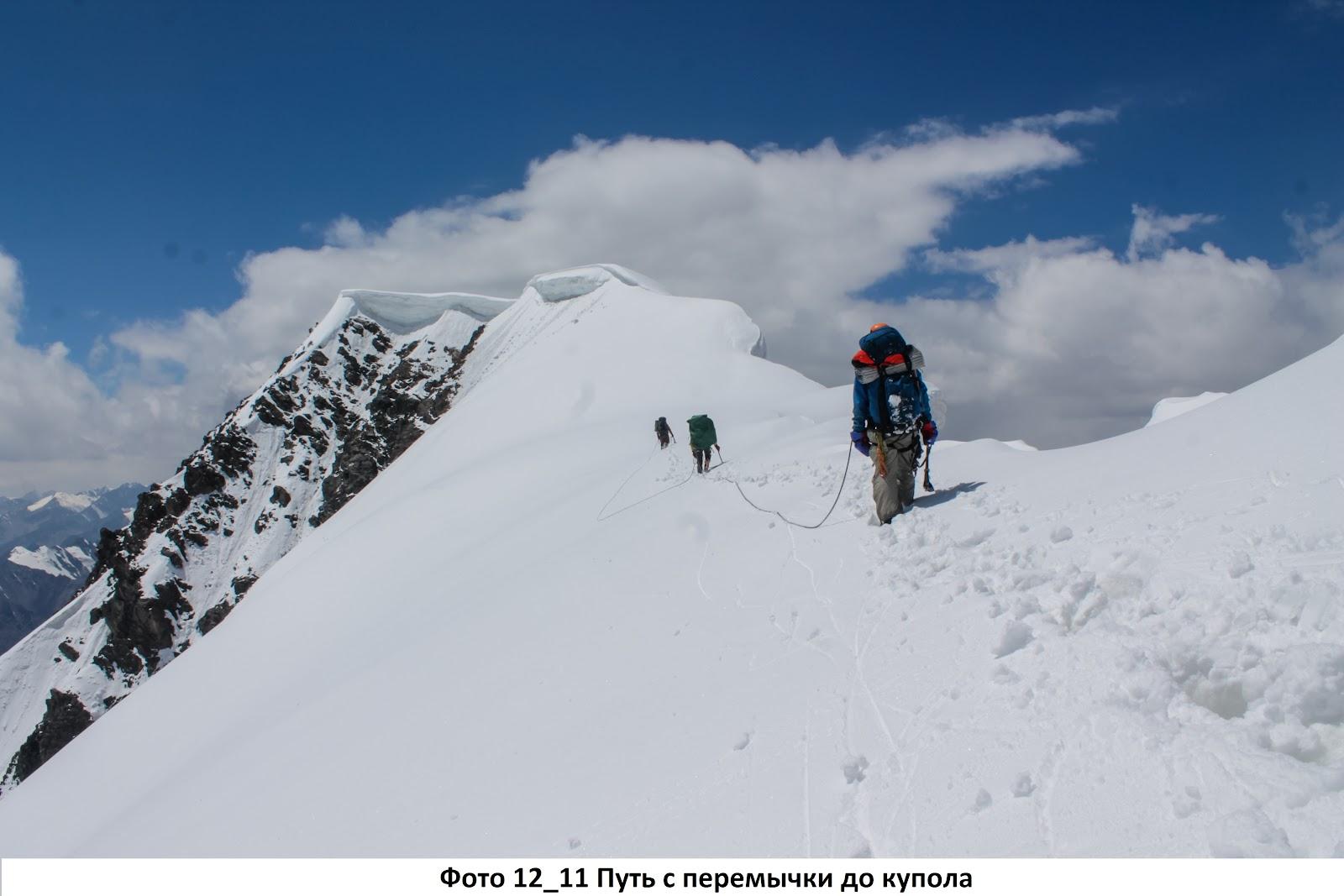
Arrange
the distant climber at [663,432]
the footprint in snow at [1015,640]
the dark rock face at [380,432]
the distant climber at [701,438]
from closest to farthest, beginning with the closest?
the footprint in snow at [1015,640] → the distant climber at [701,438] → the distant climber at [663,432] → the dark rock face at [380,432]

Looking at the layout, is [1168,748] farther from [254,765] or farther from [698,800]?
[254,765]

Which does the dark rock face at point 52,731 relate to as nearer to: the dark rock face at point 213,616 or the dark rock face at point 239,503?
the dark rock face at point 239,503

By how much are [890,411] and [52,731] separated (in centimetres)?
13228

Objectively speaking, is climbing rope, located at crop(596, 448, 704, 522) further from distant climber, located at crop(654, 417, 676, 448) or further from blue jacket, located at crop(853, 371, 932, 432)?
blue jacket, located at crop(853, 371, 932, 432)

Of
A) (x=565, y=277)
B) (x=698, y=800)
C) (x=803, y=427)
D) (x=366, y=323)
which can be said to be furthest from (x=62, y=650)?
Answer: (x=698, y=800)

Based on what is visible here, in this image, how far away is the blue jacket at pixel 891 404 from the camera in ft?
28.3

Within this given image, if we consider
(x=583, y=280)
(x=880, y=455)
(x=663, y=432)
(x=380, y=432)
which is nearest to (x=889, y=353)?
(x=880, y=455)

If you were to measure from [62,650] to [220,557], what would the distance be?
32.0 metres

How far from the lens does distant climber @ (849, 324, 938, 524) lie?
8.59m

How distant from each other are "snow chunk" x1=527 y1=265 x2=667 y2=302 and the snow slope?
61790 millimetres

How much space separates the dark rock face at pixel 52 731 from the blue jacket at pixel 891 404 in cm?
12059

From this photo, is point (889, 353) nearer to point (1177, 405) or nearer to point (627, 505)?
point (627, 505)

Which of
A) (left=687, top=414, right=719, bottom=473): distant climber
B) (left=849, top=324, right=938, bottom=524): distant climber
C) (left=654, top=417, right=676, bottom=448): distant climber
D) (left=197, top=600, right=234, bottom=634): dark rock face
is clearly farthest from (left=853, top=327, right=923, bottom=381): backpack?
(left=197, top=600, right=234, bottom=634): dark rock face

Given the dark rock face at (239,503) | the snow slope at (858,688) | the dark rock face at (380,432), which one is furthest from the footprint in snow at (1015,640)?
the dark rock face at (380,432)
